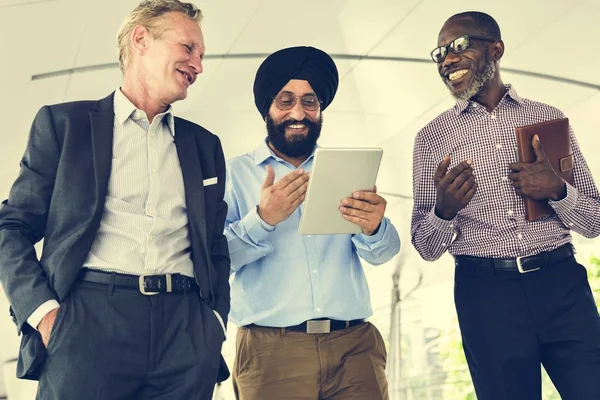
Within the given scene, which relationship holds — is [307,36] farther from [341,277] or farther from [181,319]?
[181,319]

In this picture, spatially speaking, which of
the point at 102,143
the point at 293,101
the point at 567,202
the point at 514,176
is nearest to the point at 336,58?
the point at 293,101

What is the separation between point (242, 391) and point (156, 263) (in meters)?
0.81

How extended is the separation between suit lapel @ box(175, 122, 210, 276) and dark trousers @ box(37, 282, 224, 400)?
0.18 m

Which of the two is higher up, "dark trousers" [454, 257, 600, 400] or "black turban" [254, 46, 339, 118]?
"black turban" [254, 46, 339, 118]

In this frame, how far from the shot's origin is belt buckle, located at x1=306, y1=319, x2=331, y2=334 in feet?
9.68

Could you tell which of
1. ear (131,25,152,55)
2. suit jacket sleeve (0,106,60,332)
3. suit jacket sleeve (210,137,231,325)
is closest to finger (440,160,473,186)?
→ suit jacket sleeve (210,137,231,325)

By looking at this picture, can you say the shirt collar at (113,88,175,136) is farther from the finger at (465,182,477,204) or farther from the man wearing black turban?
the finger at (465,182,477,204)

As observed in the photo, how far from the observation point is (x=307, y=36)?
609cm

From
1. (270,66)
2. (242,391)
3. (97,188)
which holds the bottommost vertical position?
(242,391)

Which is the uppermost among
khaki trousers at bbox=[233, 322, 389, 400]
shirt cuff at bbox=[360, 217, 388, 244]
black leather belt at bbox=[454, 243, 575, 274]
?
shirt cuff at bbox=[360, 217, 388, 244]

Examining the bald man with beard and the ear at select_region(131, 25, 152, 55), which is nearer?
the ear at select_region(131, 25, 152, 55)

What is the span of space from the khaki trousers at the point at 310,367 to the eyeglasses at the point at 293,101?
0.98m

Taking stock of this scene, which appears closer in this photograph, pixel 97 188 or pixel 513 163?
pixel 97 188

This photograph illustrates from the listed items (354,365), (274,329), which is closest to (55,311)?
(274,329)
